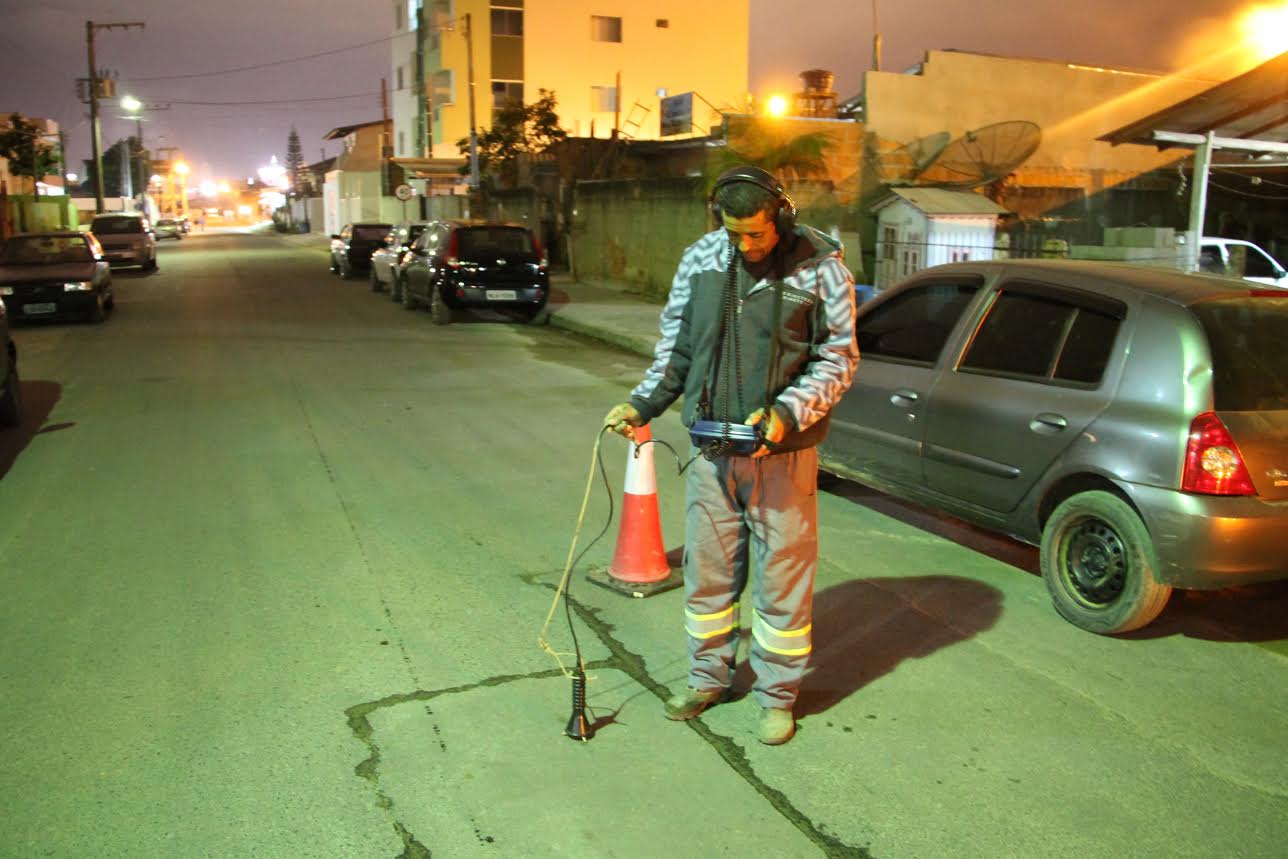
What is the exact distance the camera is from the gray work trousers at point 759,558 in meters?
3.67

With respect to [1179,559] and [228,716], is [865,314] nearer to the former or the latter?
[1179,559]

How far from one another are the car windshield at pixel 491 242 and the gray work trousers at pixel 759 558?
48.5 ft

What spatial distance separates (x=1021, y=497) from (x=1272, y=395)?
1143mm

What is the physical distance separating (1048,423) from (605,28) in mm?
53022

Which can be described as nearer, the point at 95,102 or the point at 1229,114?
the point at 1229,114

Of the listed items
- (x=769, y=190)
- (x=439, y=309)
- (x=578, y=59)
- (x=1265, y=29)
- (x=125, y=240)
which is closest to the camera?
(x=769, y=190)

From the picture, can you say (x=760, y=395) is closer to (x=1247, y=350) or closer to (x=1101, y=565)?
(x=1101, y=565)

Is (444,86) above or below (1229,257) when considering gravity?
above

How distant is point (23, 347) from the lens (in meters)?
15.4

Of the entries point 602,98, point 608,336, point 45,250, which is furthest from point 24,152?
point 608,336

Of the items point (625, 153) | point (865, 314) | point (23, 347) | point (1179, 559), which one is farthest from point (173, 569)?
point (625, 153)

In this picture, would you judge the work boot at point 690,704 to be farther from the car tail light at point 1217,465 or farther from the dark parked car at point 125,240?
the dark parked car at point 125,240

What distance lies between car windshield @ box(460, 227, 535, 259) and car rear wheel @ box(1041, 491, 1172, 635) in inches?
553

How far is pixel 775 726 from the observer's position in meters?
3.80
